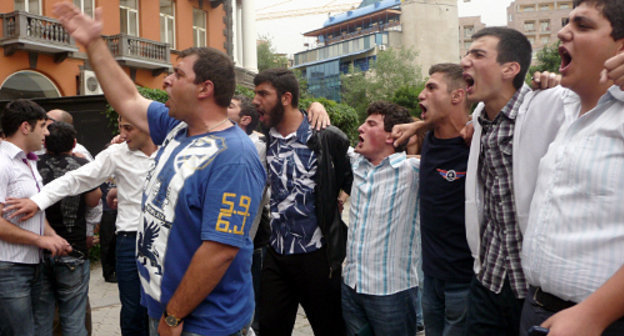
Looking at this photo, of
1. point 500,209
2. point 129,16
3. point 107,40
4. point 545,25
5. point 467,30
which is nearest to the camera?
point 500,209

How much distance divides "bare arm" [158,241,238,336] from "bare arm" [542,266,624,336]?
4.24ft

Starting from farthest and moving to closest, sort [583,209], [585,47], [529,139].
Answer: [529,139]
[585,47]
[583,209]

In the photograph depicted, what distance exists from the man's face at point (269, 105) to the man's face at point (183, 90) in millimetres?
1687

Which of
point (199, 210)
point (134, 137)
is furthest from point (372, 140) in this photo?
point (134, 137)

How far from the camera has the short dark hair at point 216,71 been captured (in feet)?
8.42

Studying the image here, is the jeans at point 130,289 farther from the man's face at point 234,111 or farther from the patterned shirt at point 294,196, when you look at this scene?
the man's face at point 234,111

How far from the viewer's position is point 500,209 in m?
2.69

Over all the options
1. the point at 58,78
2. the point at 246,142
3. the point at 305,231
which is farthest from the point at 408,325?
the point at 58,78

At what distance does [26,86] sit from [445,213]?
61.5ft

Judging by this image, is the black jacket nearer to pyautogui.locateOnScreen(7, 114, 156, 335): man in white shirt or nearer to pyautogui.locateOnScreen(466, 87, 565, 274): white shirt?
pyautogui.locateOnScreen(7, 114, 156, 335): man in white shirt

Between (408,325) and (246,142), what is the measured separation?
1789 mm

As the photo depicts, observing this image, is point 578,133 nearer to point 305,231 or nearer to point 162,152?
point 162,152

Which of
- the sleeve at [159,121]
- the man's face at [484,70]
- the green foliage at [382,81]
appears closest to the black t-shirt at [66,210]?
the sleeve at [159,121]

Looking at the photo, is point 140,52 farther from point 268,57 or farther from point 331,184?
point 268,57
